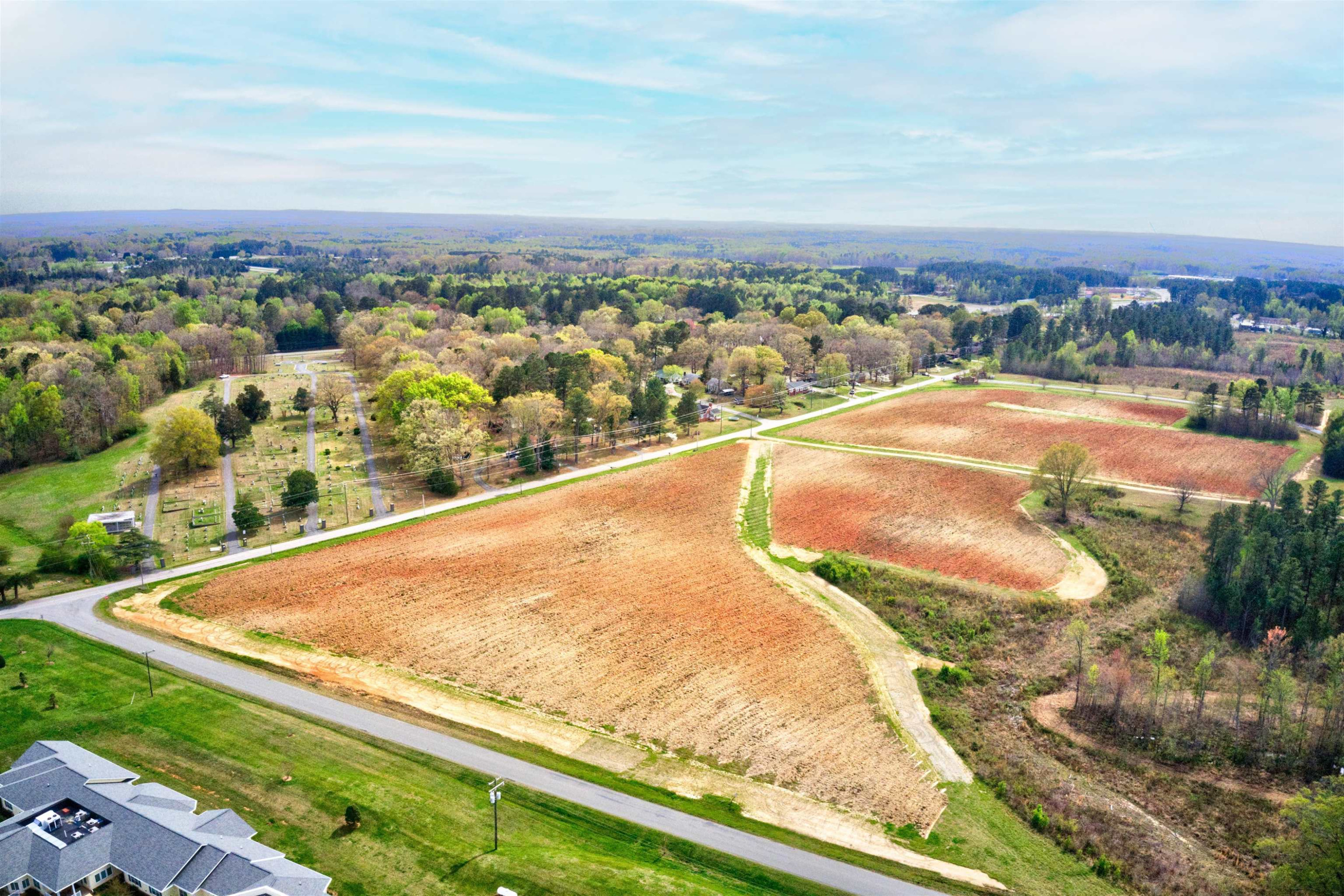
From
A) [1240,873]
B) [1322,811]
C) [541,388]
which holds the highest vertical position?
[541,388]

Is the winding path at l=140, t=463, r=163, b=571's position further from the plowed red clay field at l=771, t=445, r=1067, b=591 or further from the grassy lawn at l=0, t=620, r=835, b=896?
the plowed red clay field at l=771, t=445, r=1067, b=591

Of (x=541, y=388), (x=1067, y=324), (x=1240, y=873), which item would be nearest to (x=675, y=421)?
(x=541, y=388)

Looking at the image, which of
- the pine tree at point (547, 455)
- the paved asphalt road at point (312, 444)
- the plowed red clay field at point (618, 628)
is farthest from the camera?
the pine tree at point (547, 455)

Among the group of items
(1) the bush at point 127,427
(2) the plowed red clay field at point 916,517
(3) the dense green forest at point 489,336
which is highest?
(3) the dense green forest at point 489,336

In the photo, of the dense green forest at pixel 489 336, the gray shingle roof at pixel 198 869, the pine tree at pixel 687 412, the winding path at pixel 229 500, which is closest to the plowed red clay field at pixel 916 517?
Result: the pine tree at pixel 687 412

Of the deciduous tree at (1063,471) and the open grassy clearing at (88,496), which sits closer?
the open grassy clearing at (88,496)

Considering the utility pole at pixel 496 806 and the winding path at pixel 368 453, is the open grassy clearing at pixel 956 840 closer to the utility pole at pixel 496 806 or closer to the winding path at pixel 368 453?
the utility pole at pixel 496 806

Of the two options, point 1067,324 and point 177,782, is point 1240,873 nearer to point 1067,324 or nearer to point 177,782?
point 177,782
